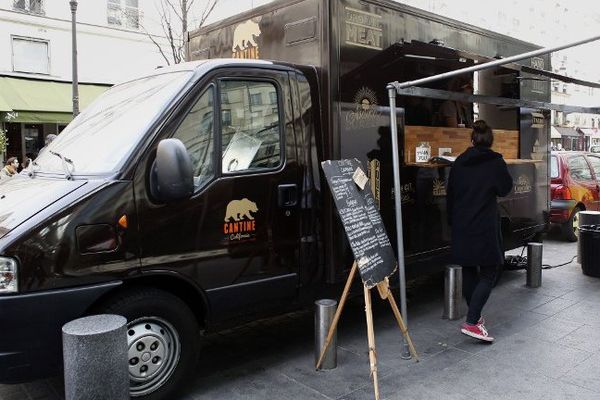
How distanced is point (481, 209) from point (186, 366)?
9.58ft

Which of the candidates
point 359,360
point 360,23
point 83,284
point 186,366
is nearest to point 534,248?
point 359,360

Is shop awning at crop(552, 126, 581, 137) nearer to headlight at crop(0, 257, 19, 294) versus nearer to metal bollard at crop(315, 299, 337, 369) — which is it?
metal bollard at crop(315, 299, 337, 369)

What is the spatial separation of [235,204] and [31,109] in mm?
13507

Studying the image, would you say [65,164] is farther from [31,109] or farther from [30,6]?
[30,6]

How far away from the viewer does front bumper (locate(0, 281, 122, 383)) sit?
3.24 m

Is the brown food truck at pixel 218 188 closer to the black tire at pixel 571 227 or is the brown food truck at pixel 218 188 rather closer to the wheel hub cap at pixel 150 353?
the wheel hub cap at pixel 150 353

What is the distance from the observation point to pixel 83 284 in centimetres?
347

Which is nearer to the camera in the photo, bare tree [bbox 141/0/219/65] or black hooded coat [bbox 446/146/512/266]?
black hooded coat [bbox 446/146/512/266]

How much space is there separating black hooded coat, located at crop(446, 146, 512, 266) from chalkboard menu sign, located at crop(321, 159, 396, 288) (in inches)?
37.2

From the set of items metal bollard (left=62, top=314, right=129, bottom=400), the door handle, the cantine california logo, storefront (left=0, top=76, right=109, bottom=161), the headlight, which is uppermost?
storefront (left=0, top=76, right=109, bottom=161)

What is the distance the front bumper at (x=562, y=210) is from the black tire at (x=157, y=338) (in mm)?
8630

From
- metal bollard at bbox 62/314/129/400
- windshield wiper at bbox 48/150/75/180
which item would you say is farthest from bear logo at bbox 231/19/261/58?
metal bollard at bbox 62/314/129/400

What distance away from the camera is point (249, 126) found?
433 cm

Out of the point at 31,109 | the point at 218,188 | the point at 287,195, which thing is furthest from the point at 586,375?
the point at 31,109
